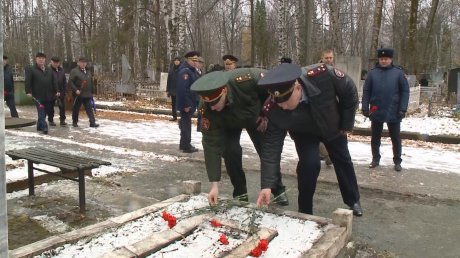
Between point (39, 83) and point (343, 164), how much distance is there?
8.05m

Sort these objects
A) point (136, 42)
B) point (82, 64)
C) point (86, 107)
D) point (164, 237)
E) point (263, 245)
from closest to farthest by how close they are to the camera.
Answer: point (263, 245)
point (164, 237)
point (86, 107)
point (82, 64)
point (136, 42)

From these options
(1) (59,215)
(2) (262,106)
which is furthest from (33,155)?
(2) (262,106)

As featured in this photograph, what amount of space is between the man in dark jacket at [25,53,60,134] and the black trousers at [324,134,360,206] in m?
7.65

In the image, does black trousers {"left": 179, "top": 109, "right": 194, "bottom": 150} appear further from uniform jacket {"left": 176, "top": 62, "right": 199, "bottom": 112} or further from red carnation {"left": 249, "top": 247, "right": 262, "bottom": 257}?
red carnation {"left": 249, "top": 247, "right": 262, "bottom": 257}

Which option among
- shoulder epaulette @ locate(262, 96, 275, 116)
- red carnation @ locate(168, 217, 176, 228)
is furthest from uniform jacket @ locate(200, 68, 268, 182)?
red carnation @ locate(168, 217, 176, 228)

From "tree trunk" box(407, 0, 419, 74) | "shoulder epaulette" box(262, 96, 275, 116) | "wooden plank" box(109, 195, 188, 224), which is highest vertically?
"tree trunk" box(407, 0, 419, 74)

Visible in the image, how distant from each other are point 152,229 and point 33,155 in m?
2.03

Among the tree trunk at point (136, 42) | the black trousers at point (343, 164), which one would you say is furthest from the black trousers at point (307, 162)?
the tree trunk at point (136, 42)

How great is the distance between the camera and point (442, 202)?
17.0 feet

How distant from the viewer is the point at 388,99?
6.63 meters

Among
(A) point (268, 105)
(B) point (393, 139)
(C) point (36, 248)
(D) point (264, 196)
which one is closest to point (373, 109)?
(B) point (393, 139)

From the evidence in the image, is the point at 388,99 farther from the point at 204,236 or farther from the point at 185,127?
the point at 204,236

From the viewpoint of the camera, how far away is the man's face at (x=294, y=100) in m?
3.62

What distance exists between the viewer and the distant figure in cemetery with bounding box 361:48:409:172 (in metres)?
6.59
